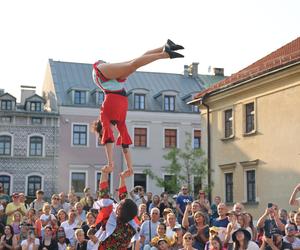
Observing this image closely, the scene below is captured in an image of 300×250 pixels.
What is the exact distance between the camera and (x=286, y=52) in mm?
23453

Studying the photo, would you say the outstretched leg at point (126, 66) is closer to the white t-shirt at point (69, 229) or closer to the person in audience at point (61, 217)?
the white t-shirt at point (69, 229)

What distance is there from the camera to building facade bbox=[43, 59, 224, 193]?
33.3m

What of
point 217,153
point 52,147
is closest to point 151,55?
point 217,153

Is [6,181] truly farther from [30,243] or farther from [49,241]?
[49,241]

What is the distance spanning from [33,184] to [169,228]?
A: 22.8m

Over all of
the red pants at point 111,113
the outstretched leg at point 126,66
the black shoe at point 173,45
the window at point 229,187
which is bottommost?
the window at point 229,187

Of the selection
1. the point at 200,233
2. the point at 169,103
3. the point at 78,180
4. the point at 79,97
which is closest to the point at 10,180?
the point at 78,180

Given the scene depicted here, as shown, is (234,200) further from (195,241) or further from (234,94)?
(195,241)

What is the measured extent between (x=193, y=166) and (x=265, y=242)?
54.7 feet

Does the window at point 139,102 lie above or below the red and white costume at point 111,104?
above

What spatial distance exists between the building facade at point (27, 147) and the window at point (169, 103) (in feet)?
→ 21.4

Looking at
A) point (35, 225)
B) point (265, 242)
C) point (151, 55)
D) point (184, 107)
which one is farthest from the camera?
point (184, 107)

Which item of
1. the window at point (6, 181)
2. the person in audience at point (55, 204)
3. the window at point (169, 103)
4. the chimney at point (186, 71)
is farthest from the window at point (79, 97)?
the person in audience at point (55, 204)

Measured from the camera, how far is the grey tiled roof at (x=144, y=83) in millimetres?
34963
